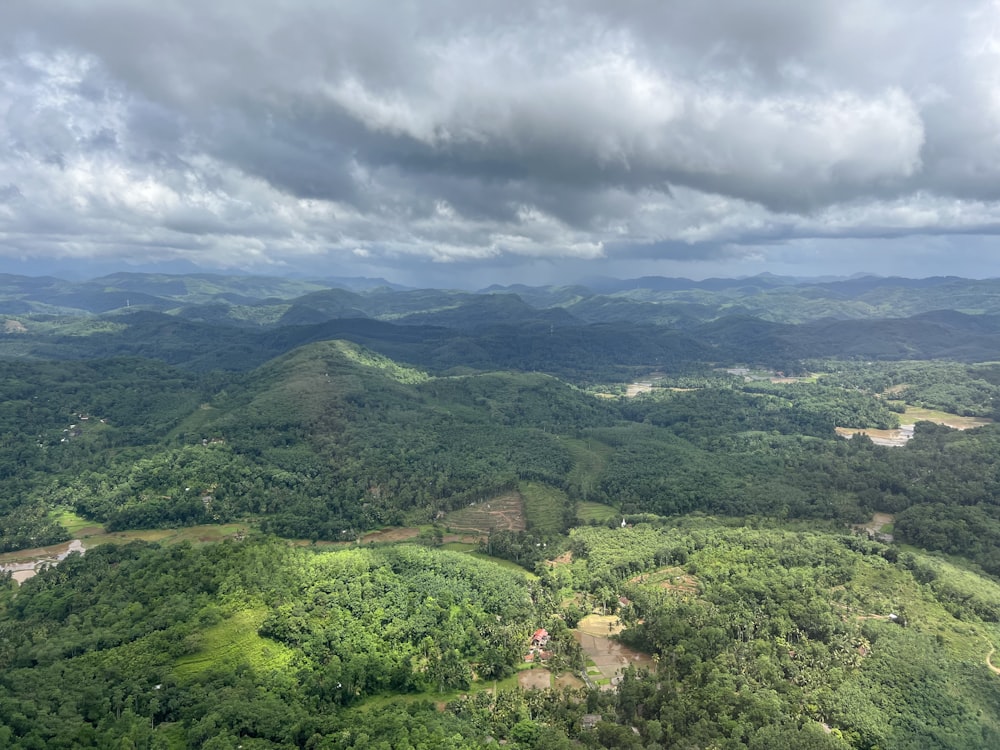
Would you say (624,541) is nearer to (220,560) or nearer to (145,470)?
(220,560)

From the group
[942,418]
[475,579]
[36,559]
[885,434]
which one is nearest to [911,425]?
[942,418]

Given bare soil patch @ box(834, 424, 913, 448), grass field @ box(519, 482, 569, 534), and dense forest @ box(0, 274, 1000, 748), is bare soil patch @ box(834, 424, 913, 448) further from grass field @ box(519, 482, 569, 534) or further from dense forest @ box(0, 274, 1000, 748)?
grass field @ box(519, 482, 569, 534)

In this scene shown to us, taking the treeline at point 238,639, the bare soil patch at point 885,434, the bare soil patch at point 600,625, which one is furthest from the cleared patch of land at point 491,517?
the bare soil patch at point 885,434

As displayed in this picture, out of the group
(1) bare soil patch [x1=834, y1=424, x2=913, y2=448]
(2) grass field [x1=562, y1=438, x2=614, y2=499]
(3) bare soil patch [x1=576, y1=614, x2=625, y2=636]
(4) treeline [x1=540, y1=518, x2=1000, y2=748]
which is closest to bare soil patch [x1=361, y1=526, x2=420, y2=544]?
(4) treeline [x1=540, y1=518, x2=1000, y2=748]

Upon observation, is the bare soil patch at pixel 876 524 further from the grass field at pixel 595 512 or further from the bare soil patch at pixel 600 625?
the bare soil patch at pixel 600 625

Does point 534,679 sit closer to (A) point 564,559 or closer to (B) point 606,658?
(B) point 606,658

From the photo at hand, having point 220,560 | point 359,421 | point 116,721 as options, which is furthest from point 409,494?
point 116,721
